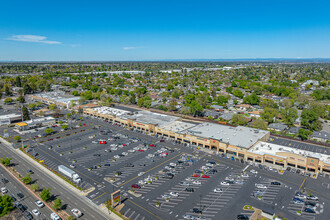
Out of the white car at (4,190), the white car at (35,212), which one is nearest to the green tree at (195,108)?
the white car at (35,212)

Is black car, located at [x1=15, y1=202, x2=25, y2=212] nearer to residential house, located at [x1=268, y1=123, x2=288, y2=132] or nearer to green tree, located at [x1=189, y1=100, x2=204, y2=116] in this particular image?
green tree, located at [x1=189, y1=100, x2=204, y2=116]

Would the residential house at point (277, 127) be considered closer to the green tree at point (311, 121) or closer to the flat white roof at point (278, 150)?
the green tree at point (311, 121)

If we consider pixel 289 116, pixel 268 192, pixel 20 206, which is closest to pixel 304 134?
pixel 289 116

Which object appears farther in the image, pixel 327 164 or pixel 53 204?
pixel 327 164

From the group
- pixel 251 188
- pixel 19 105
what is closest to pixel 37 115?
pixel 19 105

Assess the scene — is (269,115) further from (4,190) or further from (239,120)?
(4,190)

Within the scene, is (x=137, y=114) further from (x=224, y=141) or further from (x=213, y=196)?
(x=213, y=196)

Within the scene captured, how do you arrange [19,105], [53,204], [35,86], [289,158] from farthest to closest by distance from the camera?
[35,86] → [19,105] → [289,158] → [53,204]
